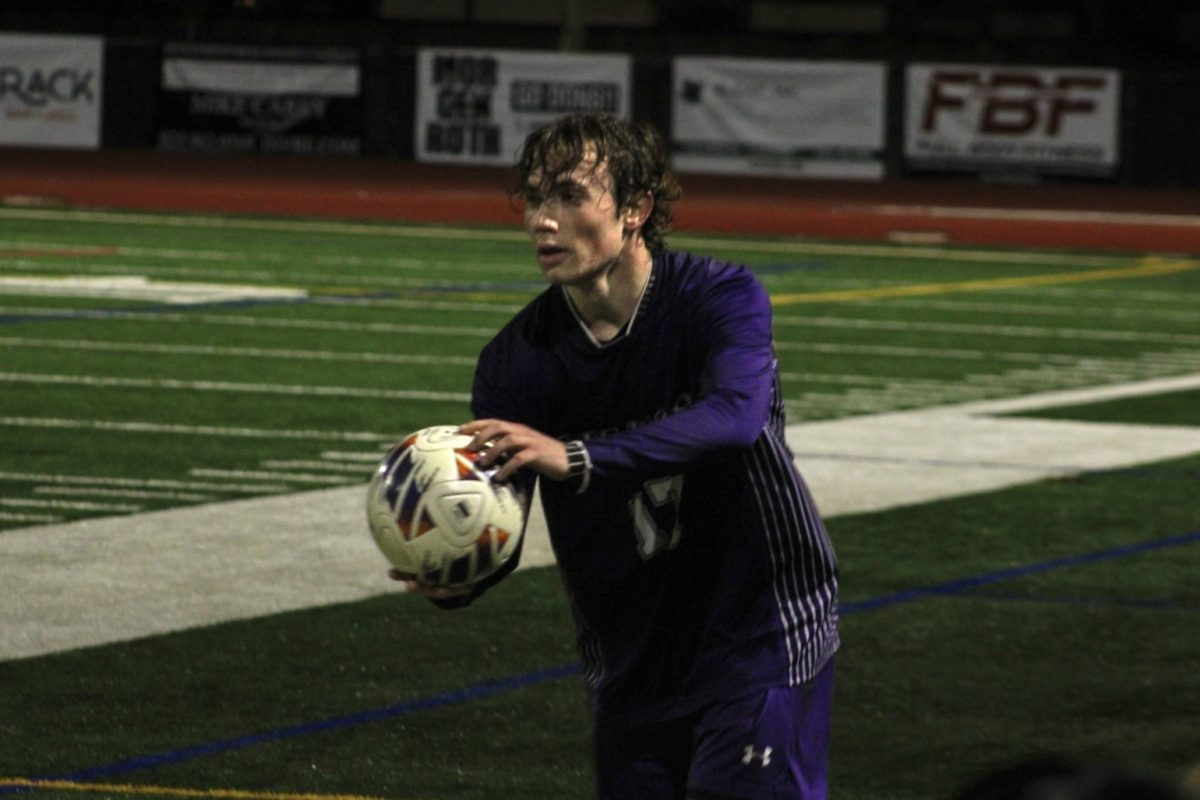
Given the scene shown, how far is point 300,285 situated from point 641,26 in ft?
99.0

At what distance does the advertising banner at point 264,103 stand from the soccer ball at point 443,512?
33480 mm

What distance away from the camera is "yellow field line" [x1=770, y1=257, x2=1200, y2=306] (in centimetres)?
2236

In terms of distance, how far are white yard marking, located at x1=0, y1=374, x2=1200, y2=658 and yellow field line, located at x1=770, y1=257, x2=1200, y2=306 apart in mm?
7831

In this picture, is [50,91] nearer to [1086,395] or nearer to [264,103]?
[264,103]

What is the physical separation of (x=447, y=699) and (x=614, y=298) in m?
3.09

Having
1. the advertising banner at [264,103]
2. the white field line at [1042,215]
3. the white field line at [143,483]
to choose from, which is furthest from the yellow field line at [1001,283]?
the advertising banner at [264,103]

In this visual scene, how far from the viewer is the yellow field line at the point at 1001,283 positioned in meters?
22.4

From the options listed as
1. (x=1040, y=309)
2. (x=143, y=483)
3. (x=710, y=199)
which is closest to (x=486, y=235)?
(x=710, y=199)

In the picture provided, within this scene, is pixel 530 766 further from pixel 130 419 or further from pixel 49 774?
pixel 130 419

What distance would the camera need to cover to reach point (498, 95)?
36188mm

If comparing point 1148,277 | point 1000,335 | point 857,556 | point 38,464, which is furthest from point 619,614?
point 1148,277

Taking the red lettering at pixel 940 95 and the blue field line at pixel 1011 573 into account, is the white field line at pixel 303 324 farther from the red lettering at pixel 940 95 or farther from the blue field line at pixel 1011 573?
the red lettering at pixel 940 95

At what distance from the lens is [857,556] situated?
994 cm

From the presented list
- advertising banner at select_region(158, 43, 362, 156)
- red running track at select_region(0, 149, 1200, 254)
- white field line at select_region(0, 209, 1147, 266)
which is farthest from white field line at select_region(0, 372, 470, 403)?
advertising banner at select_region(158, 43, 362, 156)
